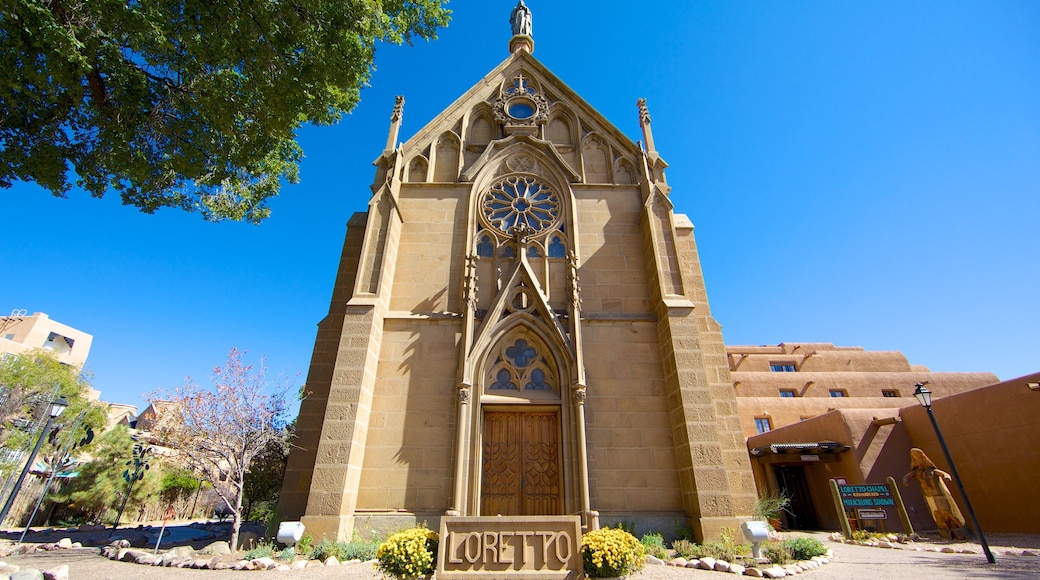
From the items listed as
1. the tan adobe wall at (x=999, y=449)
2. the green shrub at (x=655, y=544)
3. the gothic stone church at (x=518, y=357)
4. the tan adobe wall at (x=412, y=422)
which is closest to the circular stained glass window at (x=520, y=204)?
the gothic stone church at (x=518, y=357)

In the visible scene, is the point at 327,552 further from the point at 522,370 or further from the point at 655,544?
the point at 655,544

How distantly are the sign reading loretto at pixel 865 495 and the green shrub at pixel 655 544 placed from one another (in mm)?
7055

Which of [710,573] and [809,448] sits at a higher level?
[809,448]

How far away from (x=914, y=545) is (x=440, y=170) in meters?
16.4

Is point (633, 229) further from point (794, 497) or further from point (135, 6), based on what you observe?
point (794, 497)

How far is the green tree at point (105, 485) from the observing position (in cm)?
2089

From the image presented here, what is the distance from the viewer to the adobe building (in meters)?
13.3

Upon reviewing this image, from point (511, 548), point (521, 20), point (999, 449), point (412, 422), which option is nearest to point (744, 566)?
point (511, 548)

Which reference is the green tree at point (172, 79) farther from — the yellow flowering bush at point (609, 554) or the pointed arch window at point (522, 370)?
the yellow flowering bush at point (609, 554)

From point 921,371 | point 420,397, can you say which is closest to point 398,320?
point 420,397

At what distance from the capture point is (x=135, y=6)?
6914mm

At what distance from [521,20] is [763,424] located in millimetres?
25845

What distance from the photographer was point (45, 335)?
44625 mm

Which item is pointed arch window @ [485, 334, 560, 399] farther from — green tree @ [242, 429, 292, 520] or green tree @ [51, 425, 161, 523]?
green tree @ [51, 425, 161, 523]
